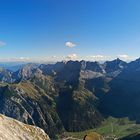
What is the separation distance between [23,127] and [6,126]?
43.1 feet

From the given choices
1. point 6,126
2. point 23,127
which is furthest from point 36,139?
point 6,126

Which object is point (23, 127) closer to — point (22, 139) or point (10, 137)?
point (22, 139)

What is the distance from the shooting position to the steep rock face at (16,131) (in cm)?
7836

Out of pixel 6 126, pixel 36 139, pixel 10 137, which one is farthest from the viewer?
pixel 36 139

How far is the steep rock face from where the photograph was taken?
78363 millimetres

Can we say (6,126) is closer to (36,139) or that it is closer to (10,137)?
(10,137)

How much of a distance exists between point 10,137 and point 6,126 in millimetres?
7800

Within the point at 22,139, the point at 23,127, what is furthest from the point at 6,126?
the point at 23,127

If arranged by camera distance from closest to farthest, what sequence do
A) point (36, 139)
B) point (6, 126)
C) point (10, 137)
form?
point (10, 137)
point (6, 126)
point (36, 139)

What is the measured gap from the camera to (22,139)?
284 feet

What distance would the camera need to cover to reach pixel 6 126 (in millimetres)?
85000

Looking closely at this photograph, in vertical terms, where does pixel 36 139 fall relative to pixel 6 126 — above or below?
below

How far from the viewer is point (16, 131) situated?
88.1m

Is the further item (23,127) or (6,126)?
(23,127)
